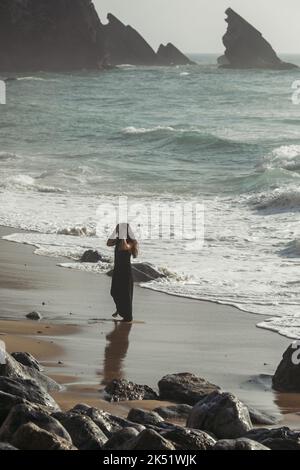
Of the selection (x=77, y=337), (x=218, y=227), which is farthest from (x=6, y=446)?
(x=218, y=227)

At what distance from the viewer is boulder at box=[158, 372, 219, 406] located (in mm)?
9578

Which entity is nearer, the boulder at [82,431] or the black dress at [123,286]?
the boulder at [82,431]

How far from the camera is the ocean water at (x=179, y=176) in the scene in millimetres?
17047

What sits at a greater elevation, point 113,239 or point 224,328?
point 113,239

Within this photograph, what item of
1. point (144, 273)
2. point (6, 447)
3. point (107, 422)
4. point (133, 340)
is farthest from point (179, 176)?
point (6, 447)

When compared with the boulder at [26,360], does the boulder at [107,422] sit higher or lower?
higher

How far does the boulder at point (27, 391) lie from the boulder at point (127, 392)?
1.02 m

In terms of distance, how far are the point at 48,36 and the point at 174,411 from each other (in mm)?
108156

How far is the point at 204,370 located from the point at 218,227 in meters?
11.5

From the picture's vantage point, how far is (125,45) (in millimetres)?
142125

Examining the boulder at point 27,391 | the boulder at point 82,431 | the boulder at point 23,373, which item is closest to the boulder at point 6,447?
the boulder at point 82,431
